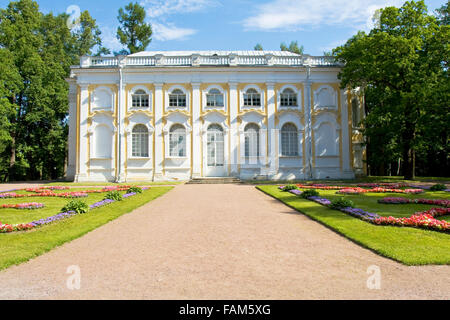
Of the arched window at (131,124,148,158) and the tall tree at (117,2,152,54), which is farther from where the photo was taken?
the tall tree at (117,2,152,54)

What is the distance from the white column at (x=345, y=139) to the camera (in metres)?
29.7

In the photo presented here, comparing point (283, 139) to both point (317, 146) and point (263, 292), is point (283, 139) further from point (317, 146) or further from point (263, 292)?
point (263, 292)

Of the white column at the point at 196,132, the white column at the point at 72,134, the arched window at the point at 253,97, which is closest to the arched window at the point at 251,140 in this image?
the arched window at the point at 253,97

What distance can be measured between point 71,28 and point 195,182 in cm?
3233

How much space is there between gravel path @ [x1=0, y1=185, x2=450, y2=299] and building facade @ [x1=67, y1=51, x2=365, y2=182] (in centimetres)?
2085

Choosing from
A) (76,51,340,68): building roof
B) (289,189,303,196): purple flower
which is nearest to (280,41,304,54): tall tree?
(76,51,340,68): building roof

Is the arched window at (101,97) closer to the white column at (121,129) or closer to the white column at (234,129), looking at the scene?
the white column at (121,129)

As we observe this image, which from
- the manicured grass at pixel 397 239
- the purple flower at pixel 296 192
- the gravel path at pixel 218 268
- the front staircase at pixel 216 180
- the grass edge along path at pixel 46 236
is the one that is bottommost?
the gravel path at pixel 218 268

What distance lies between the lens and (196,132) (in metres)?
29.4

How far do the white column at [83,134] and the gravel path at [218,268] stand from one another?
22631mm

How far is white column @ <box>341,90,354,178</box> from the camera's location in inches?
1168

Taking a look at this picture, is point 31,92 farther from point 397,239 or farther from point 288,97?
point 397,239

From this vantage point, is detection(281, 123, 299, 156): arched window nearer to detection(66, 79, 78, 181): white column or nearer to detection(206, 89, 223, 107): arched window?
detection(206, 89, 223, 107): arched window

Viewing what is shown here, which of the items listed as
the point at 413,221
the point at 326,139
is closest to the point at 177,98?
the point at 326,139
